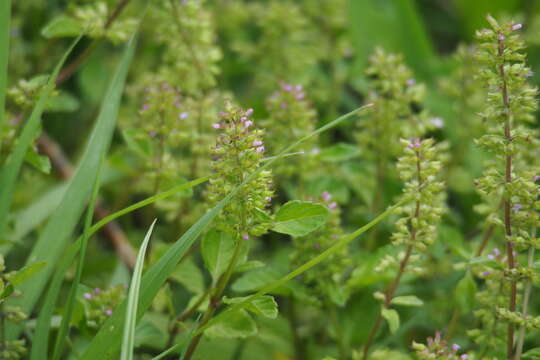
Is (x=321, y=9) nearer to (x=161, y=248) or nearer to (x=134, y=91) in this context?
(x=134, y=91)

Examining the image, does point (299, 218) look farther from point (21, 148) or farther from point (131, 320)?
point (21, 148)

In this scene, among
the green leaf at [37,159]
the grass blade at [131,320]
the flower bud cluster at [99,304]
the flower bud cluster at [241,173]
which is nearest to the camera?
the grass blade at [131,320]

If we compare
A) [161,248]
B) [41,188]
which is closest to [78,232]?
[41,188]

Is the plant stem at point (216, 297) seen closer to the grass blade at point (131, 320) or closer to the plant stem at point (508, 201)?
the grass blade at point (131, 320)

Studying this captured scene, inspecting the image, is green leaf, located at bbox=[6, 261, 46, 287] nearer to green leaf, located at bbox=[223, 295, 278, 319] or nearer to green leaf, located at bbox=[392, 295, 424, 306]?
green leaf, located at bbox=[223, 295, 278, 319]

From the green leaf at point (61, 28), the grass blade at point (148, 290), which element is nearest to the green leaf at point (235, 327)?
the grass blade at point (148, 290)

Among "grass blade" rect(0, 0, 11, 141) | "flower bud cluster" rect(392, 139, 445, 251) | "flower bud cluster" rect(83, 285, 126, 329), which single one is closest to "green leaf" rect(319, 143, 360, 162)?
"flower bud cluster" rect(392, 139, 445, 251)
